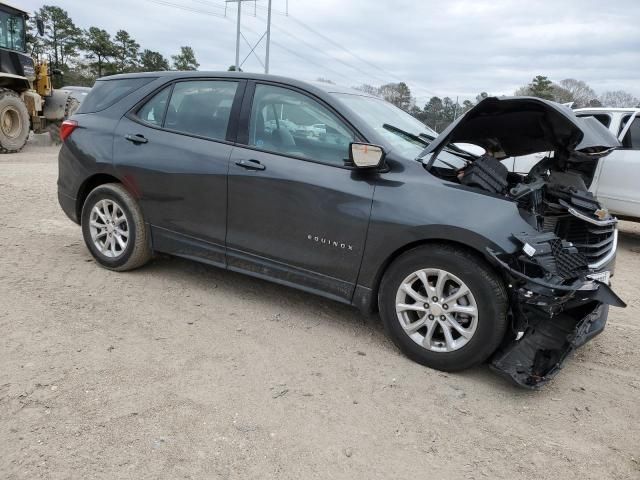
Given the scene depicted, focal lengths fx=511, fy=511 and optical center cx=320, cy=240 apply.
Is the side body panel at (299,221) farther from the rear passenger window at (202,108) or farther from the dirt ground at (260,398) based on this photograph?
the dirt ground at (260,398)

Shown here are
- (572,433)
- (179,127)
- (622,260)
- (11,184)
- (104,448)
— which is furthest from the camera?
(11,184)

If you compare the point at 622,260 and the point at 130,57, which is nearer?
the point at 622,260

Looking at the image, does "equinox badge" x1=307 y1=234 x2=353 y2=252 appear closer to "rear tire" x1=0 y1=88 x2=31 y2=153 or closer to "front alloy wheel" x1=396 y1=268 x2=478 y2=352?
"front alloy wheel" x1=396 y1=268 x2=478 y2=352

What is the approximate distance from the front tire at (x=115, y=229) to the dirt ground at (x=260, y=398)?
10.1 inches

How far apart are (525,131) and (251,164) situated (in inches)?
83.1

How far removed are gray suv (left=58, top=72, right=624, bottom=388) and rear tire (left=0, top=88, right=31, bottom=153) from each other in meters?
10.1

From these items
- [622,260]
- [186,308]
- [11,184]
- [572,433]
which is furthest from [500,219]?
[11,184]

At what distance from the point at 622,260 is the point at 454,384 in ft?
15.6

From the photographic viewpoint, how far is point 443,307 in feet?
10.5

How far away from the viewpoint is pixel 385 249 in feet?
11.1

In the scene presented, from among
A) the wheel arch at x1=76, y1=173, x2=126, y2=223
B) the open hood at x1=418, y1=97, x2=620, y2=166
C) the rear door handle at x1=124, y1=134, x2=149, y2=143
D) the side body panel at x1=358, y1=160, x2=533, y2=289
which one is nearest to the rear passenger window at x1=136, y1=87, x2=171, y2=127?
the rear door handle at x1=124, y1=134, x2=149, y2=143

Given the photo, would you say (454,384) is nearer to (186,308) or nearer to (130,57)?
(186,308)

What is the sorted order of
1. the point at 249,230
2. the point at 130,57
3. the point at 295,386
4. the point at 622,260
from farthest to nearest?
the point at 130,57, the point at 622,260, the point at 249,230, the point at 295,386

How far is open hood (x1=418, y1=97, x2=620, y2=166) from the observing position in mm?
3385
